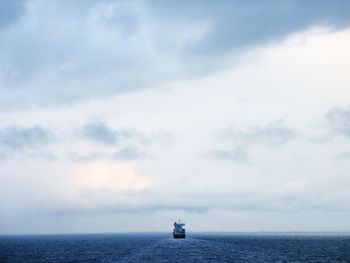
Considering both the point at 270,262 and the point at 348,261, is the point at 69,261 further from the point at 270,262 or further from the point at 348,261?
the point at 348,261

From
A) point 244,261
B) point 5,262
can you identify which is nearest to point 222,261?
point 244,261

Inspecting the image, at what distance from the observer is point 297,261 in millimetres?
94000

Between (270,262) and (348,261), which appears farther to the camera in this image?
(348,261)

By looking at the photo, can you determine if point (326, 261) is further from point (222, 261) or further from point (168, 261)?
point (168, 261)

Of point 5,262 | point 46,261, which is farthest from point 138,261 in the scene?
point 5,262

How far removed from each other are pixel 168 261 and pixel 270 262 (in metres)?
21.4

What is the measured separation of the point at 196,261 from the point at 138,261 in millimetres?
12678

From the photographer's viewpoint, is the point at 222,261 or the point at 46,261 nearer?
the point at 222,261

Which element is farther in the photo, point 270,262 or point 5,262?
point 5,262

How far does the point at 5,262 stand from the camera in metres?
97.7

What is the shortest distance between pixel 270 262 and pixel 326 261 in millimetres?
15375

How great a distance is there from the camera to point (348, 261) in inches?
3767

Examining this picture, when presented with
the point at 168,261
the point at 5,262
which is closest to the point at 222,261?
the point at 168,261

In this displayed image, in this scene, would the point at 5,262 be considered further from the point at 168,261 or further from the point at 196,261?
the point at 196,261
